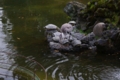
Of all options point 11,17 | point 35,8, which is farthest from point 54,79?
point 35,8

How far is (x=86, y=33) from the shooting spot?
444 inches

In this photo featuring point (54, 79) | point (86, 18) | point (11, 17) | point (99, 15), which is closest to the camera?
point (54, 79)

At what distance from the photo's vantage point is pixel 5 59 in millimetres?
9141

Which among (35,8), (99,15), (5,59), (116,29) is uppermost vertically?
(35,8)

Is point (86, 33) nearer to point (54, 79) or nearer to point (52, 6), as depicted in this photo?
point (54, 79)

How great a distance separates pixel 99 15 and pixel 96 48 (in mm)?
1724

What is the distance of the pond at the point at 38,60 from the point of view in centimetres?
803

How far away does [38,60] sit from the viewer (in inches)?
365

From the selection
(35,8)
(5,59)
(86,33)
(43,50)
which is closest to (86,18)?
(86,33)

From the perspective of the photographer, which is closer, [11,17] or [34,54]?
[34,54]

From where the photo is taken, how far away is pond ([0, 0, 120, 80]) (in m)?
8.03

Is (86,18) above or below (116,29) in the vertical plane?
above

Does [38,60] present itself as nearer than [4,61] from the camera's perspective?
No

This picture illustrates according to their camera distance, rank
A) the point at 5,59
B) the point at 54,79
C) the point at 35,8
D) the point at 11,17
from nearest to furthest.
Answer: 1. the point at 54,79
2. the point at 5,59
3. the point at 11,17
4. the point at 35,8
